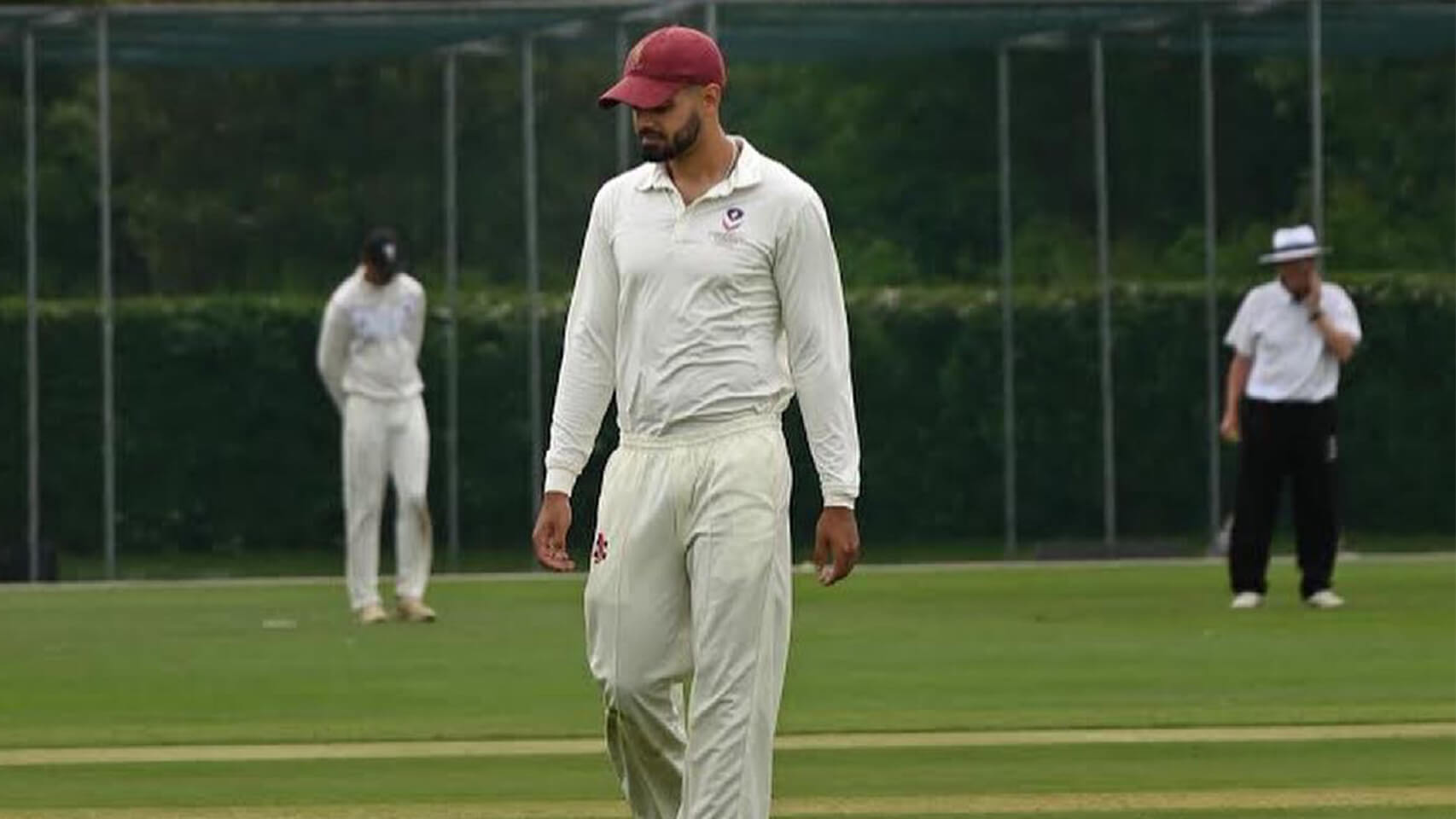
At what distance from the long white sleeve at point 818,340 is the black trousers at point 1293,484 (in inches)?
485

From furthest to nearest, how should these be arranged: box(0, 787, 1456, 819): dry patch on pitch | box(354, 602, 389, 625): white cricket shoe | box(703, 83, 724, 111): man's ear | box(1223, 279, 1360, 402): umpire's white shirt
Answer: box(354, 602, 389, 625): white cricket shoe
box(1223, 279, 1360, 402): umpire's white shirt
box(0, 787, 1456, 819): dry patch on pitch
box(703, 83, 724, 111): man's ear

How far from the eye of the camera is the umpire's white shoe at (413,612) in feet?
72.2

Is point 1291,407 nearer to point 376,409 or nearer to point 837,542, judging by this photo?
point 376,409

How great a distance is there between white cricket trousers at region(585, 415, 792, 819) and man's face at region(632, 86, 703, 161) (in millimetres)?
633

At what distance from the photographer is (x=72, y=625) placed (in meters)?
22.3

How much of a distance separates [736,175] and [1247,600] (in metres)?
12.9

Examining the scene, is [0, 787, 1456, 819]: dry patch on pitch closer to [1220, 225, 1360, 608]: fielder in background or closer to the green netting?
[1220, 225, 1360, 608]: fielder in background

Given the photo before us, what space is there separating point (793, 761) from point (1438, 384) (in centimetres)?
1573

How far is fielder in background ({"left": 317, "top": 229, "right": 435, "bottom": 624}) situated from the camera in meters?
21.6

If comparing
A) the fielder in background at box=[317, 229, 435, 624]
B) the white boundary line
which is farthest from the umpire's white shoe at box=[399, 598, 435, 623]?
the white boundary line

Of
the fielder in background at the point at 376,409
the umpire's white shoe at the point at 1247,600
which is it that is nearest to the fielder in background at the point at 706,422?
the fielder in background at the point at 376,409

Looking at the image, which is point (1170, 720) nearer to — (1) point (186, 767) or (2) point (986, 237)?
(1) point (186, 767)

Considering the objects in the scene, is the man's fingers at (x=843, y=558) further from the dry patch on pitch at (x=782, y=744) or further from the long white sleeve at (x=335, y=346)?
the long white sleeve at (x=335, y=346)

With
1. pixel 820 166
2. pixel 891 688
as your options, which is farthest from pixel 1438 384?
pixel 891 688
